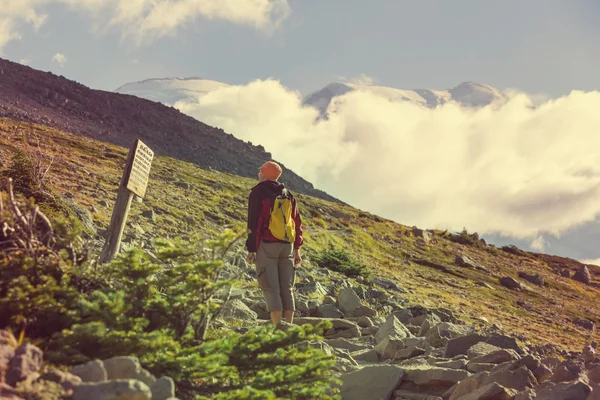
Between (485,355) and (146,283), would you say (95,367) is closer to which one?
(146,283)

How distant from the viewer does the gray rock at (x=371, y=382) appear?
6.23 m

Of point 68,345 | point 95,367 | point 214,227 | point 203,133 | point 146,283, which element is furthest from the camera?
point 203,133

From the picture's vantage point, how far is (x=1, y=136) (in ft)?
74.0

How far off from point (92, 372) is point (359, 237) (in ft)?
93.4

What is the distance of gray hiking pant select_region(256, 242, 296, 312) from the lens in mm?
7129

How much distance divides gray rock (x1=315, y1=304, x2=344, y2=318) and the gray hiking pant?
12.4 ft

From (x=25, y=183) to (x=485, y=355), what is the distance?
310 inches

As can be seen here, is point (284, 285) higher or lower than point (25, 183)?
lower

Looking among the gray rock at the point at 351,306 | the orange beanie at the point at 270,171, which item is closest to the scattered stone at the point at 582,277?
the gray rock at the point at 351,306

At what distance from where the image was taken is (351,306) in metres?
11.6

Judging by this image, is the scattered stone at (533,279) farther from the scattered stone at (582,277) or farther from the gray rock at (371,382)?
the gray rock at (371,382)

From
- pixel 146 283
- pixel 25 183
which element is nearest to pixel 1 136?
pixel 25 183

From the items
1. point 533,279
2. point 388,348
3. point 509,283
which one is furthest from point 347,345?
point 533,279

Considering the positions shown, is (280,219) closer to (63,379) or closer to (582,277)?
(63,379)
